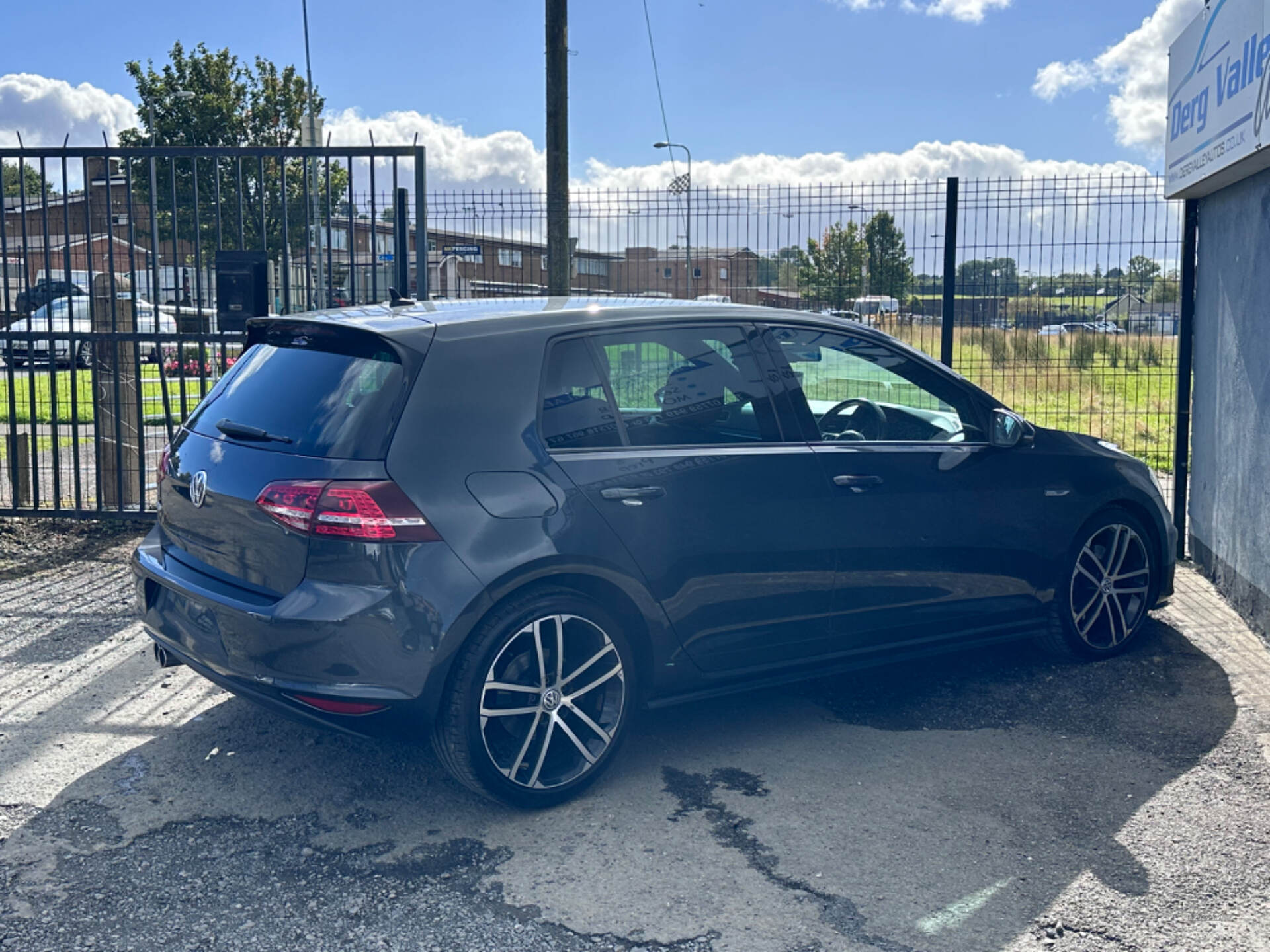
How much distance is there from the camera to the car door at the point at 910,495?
15.6ft

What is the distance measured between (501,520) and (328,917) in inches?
50.0

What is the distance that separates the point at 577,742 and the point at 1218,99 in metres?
4.95

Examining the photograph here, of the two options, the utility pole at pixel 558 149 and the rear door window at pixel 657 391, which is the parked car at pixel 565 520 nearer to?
the rear door window at pixel 657 391

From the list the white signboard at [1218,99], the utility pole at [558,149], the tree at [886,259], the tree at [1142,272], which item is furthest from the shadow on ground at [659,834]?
the utility pole at [558,149]

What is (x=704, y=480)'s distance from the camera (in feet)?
14.3

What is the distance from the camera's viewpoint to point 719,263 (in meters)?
10.1

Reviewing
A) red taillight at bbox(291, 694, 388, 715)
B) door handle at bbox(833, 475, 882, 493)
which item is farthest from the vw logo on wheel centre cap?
door handle at bbox(833, 475, 882, 493)

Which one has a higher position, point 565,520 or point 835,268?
point 835,268

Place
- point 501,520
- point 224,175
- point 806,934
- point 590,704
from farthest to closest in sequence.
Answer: point 224,175 → point 590,704 → point 501,520 → point 806,934

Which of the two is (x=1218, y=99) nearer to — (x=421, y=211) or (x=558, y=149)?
(x=421, y=211)

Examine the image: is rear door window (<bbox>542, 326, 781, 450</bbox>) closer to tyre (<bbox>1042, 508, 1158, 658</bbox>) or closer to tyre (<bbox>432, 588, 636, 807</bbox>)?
tyre (<bbox>432, 588, 636, 807</bbox>)

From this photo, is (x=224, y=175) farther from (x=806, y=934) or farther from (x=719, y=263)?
(x=806, y=934)

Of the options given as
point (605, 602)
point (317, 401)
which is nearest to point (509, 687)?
point (605, 602)

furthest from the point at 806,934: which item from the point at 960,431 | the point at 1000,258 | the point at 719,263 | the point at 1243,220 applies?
the point at 719,263
